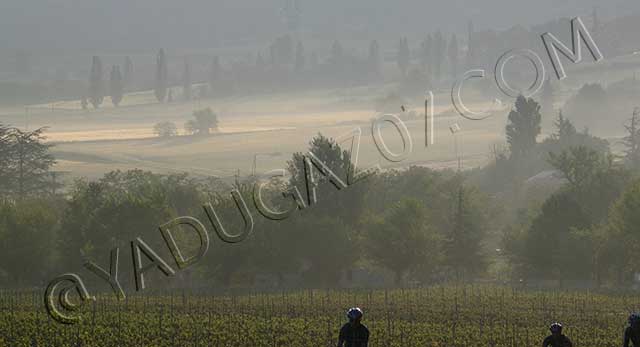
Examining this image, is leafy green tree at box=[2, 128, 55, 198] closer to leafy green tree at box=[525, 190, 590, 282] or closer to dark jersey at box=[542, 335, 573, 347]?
leafy green tree at box=[525, 190, 590, 282]

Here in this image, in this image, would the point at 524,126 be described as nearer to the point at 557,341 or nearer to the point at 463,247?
the point at 463,247

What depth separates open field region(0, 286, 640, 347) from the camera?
4222 centimetres

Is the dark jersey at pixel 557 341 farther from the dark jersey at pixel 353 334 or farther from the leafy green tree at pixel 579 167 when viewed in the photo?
the leafy green tree at pixel 579 167

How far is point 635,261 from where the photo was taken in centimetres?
7269

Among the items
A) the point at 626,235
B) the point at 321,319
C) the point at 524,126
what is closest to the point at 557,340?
the point at 321,319

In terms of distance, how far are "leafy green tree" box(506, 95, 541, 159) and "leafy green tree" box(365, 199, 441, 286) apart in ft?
207

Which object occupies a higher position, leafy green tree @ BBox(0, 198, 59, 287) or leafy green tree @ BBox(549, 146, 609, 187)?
leafy green tree @ BBox(549, 146, 609, 187)

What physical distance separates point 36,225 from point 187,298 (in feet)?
76.6

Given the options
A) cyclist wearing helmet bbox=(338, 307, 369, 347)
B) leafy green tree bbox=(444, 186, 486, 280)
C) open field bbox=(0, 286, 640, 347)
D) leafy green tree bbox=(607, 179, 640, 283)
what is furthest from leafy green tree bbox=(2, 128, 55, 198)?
cyclist wearing helmet bbox=(338, 307, 369, 347)

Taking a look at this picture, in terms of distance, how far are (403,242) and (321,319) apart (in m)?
29.2

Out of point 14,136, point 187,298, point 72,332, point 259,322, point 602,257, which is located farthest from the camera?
point 14,136

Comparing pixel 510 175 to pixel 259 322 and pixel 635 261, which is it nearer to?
pixel 635 261

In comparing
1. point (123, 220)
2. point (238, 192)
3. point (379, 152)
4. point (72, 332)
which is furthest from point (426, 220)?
point (379, 152)

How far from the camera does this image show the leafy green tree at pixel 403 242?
254 feet
